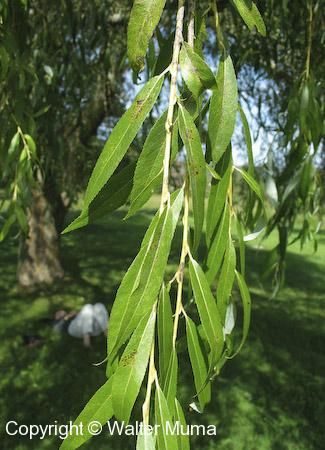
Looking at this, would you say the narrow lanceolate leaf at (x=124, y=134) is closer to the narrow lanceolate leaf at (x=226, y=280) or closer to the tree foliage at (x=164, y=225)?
the tree foliage at (x=164, y=225)

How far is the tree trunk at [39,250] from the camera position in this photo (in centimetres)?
455

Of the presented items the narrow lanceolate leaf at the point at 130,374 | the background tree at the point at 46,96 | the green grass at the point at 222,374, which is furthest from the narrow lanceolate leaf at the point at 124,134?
the green grass at the point at 222,374

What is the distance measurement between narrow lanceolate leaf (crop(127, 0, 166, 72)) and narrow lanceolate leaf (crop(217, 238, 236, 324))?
20cm

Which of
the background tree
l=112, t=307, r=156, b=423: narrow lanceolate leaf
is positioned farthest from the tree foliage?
the background tree

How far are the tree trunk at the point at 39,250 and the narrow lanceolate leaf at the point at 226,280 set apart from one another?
4.07 metres

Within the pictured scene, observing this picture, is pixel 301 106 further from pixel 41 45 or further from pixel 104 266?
pixel 104 266

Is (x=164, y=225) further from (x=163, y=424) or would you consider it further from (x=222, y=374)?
(x=222, y=374)

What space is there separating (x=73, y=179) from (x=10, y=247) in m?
3.19

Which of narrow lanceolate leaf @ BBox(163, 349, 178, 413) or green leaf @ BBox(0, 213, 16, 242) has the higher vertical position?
green leaf @ BBox(0, 213, 16, 242)

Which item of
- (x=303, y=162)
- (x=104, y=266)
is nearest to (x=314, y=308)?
(x=104, y=266)

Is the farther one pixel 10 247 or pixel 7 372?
pixel 10 247

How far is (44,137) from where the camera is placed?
7.27ft

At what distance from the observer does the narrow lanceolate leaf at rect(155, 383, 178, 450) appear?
390 millimetres

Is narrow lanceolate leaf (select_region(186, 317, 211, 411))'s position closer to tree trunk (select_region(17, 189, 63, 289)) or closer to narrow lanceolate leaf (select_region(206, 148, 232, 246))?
narrow lanceolate leaf (select_region(206, 148, 232, 246))
